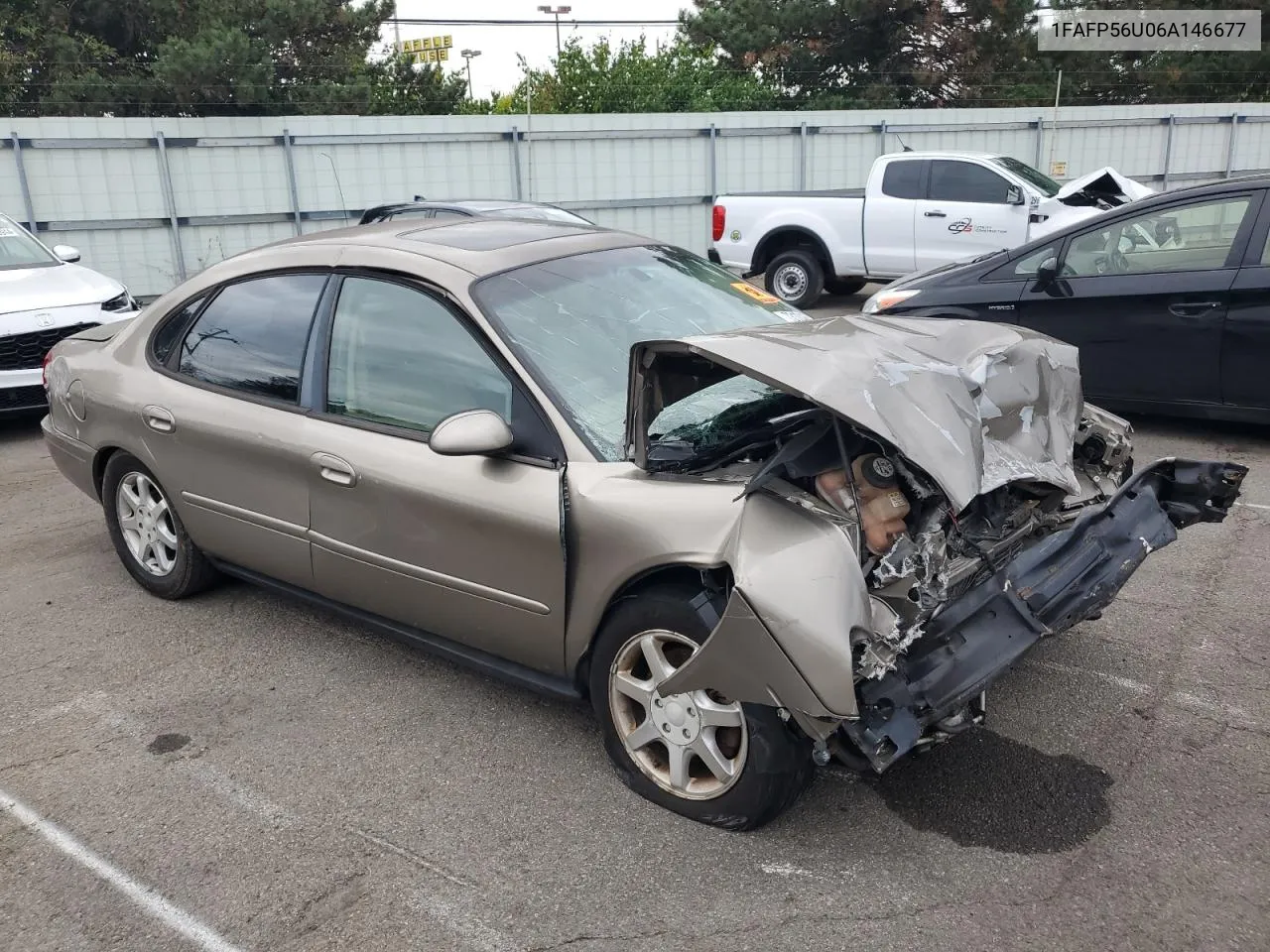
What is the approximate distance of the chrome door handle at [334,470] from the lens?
3.70 metres

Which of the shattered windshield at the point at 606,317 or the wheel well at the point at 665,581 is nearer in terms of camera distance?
the wheel well at the point at 665,581

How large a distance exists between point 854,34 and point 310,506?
3278cm

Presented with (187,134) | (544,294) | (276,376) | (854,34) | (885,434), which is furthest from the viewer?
(854,34)

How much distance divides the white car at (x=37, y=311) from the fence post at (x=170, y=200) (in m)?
5.68

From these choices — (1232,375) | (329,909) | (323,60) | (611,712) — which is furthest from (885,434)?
(323,60)

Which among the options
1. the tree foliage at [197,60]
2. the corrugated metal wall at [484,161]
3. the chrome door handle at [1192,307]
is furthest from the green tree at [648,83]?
the chrome door handle at [1192,307]

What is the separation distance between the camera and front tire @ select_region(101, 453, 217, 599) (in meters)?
4.69

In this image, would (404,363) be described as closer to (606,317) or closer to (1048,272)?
(606,317)

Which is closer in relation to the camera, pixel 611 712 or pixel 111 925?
pixel 111 925

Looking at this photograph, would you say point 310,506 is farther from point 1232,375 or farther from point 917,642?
point 1232,375

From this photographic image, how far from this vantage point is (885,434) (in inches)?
103

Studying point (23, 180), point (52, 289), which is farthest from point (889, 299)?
point (23, 180)

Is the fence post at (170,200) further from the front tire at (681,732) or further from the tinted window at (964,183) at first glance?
the front tire at (681,732)

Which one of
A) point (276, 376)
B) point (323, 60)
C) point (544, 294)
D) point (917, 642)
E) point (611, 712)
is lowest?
point (611, 712)
